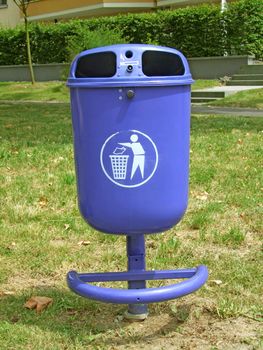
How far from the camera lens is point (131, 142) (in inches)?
109

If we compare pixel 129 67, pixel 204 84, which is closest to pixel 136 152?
pixel 129 67

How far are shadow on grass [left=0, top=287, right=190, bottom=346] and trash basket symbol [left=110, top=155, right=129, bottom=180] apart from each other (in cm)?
81

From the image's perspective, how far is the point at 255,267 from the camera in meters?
3.76

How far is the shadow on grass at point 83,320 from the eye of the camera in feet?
9.79

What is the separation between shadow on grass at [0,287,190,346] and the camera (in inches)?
117

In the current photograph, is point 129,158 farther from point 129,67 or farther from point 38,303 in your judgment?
point 38,303

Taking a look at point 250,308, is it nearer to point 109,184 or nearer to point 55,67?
point 109,184

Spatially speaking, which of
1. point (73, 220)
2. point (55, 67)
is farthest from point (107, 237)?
point (55, 67)

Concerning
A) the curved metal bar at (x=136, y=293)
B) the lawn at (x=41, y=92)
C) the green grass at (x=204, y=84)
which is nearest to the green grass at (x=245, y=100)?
the green grass at (x=204, y=84)

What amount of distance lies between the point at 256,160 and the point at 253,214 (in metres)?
1.98

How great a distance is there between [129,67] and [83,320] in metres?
1.35

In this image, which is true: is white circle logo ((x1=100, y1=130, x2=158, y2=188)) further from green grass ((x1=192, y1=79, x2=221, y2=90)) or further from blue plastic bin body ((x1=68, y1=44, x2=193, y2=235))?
green grass ((x1=192, y1=79, x2=221, y2=90))

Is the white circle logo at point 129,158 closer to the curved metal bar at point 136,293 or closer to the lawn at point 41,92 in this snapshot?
the curved metal bar at point 136,293

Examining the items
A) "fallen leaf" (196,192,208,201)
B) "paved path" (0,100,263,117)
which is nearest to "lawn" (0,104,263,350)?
"fallen leaf" (196,192,208,201)
